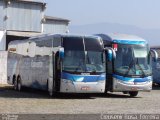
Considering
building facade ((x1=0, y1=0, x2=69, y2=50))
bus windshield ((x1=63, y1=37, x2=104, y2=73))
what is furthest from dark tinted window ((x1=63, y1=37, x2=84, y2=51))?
building facade ((x1=0, y1=0, x2=69, y2=50))

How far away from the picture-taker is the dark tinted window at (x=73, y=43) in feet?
73.4

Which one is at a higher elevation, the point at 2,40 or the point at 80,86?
the point at 80,86

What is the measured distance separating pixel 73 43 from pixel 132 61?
331 centimetres

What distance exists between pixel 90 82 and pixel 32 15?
23654mm

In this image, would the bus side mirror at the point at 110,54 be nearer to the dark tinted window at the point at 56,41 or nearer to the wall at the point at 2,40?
the dark tinted window at the point at 56,41

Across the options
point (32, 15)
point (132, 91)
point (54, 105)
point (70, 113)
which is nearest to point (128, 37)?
point (132, 91)

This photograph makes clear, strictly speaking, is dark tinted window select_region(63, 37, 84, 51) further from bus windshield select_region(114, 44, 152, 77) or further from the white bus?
bus windshield select_region(114, 44, 152, 77)

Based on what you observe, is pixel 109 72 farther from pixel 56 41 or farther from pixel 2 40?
pixel 2 40

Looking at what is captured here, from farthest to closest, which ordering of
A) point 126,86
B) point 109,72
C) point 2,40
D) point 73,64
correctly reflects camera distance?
1. point 2,40
2. point 109,72
3. point 126,86
4. point 73,64

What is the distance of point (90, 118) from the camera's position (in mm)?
14555

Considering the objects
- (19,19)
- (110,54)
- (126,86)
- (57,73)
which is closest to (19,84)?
(57,73)

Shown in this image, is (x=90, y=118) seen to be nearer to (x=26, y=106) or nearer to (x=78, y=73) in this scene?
(x=26, y=106)

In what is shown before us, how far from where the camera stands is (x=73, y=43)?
22453 millimetres

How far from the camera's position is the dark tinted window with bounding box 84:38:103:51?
22703 mm
